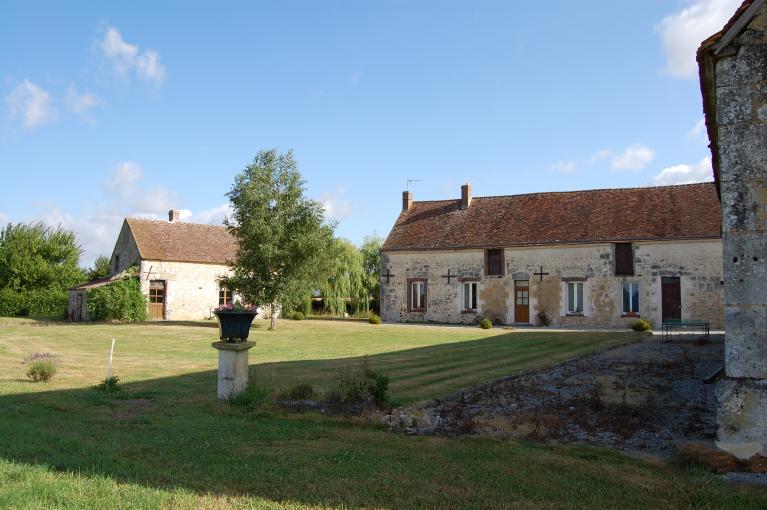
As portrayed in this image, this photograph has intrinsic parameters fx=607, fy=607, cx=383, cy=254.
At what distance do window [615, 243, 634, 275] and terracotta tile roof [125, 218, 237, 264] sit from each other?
61.1 feet

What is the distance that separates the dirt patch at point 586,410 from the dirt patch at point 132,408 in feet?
10.2

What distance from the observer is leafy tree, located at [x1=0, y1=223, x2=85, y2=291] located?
34.8 meters

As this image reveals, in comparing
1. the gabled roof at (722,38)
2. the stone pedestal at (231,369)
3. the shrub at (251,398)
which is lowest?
the shrub at (251,398)

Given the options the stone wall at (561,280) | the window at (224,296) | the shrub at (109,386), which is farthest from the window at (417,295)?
the shrub at (109,386)

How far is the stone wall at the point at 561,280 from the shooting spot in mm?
24984

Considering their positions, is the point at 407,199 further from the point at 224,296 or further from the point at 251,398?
the point at 251,398

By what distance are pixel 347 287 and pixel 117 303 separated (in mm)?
14187

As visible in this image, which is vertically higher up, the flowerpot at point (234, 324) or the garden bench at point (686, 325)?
the flowerpot at point (234, 324)

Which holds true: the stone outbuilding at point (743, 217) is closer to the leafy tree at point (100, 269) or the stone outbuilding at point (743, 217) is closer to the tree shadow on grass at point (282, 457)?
the tree shadow on grass at point (282, 457)

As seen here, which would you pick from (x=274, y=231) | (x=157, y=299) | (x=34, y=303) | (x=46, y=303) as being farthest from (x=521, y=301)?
(x=34, y=303)

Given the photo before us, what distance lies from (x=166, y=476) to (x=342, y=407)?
296cm

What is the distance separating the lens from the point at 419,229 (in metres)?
32.1

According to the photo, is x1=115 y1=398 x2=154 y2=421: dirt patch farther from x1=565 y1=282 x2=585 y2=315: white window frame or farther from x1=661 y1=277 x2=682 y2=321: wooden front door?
x1=661 y1=277 x2=682 y2=321: wooden front door

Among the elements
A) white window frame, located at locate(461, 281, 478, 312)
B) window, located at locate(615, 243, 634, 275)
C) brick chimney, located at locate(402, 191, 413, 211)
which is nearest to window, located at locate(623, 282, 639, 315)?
window, located at locate(615, 243, 634, 275)
